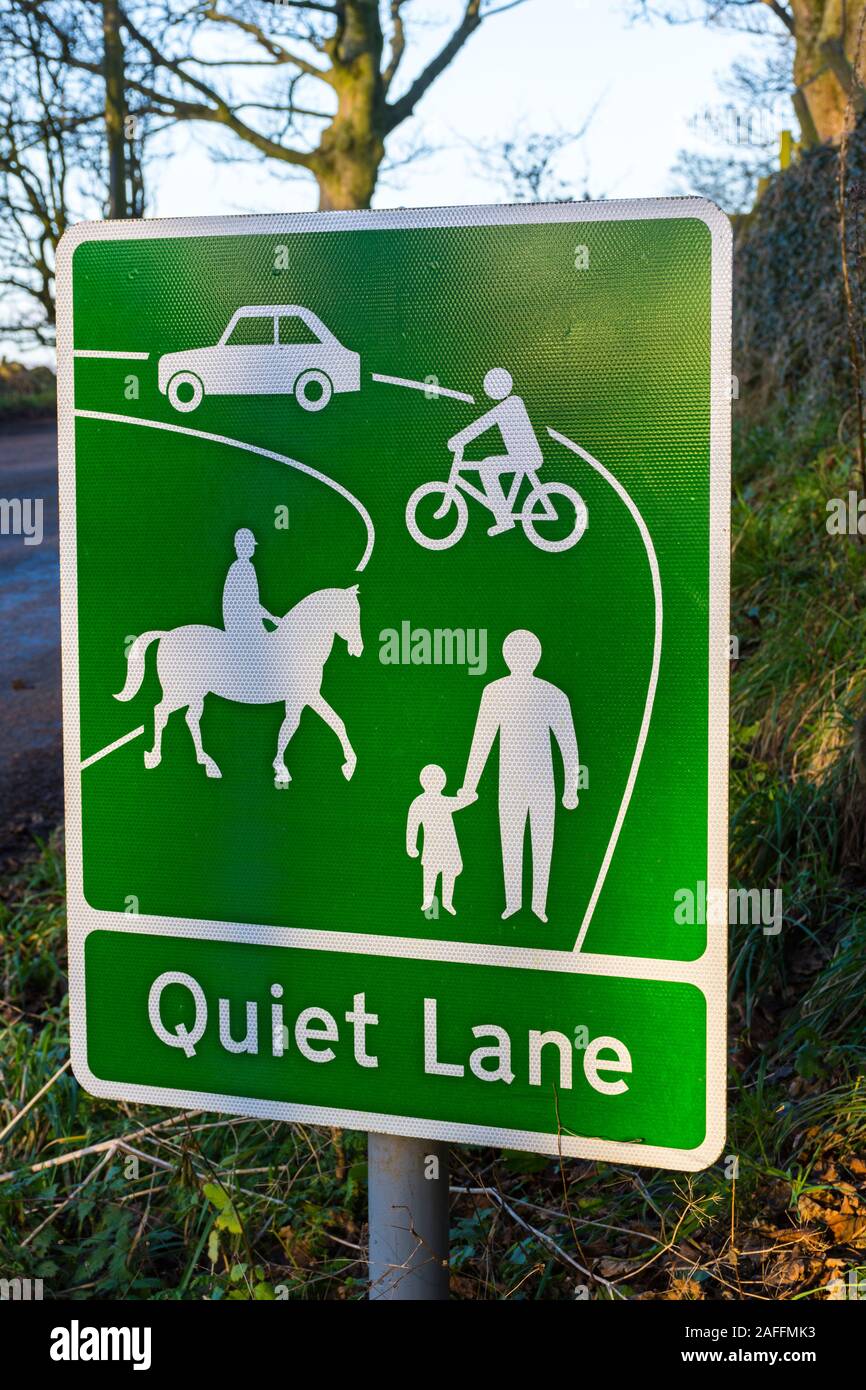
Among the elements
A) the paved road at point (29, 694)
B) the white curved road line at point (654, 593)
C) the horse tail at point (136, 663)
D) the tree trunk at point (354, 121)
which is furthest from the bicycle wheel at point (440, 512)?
the tree trunk at point (354, 121)

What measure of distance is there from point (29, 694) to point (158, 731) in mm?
5363

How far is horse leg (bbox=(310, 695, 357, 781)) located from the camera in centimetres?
157

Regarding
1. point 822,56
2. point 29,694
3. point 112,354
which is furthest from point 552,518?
point 822,56

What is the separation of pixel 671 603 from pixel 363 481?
0.39 metres

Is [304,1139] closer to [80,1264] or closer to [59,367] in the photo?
[80,1264]

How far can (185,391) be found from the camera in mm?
1592

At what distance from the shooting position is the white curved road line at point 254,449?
5.02 ft

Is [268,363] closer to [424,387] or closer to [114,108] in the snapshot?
[424,387]

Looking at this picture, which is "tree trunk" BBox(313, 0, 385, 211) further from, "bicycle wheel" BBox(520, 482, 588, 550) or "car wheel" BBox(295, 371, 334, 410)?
"bicycle wheel" BBox(520, 482, 588, 550)

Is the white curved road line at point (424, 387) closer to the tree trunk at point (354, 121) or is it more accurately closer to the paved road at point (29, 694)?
the paved road at point (29, 694)

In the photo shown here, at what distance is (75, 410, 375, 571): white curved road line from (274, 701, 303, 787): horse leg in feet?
0.63

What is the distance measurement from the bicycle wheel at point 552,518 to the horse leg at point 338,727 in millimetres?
321

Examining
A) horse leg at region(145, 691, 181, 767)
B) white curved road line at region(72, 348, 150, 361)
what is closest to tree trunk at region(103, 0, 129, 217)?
white curved road line at region(72, 348, 150, 361)

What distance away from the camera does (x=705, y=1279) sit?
2.44 metres
